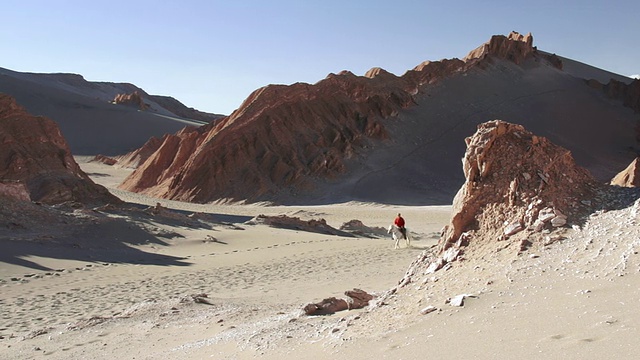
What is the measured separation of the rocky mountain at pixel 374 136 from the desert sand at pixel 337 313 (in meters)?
25.1

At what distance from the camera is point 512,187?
671cm

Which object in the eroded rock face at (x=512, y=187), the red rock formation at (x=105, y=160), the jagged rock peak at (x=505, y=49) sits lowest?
the red rock formation at (x=105, y=160)

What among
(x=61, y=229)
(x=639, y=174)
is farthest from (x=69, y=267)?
(x=639, y=174)

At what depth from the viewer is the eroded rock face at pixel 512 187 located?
6.43 m

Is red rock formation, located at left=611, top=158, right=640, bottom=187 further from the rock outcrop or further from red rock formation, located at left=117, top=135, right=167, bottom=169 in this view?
the rock outcrop

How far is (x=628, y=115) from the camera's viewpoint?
59.6m

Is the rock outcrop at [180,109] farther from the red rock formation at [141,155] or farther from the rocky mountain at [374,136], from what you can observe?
the rocky mountain at [374,136]

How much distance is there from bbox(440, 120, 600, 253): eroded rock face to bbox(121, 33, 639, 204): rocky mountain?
1246 inches

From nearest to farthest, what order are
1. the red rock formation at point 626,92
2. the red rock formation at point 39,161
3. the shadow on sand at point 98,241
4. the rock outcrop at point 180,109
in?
the shadow on sand at point 98,241 → the red rock formation at point 39,161 → the red rock formation at point 626,92 → the rock outcrop at point 180,109

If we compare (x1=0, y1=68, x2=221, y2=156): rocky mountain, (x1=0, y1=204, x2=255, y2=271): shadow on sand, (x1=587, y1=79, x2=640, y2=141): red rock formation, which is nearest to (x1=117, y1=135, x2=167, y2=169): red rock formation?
(x1=0, y1=68, x2=221, y2=156): rocky mountain

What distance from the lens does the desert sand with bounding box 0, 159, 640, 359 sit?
472 cm

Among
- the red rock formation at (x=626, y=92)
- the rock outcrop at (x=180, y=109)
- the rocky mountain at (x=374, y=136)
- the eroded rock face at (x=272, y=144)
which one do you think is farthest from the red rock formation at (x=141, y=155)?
the rock outcrop at (x=180, y=109)

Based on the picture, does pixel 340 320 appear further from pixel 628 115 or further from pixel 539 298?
pixel 628 115

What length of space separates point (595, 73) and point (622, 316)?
8733 cm
